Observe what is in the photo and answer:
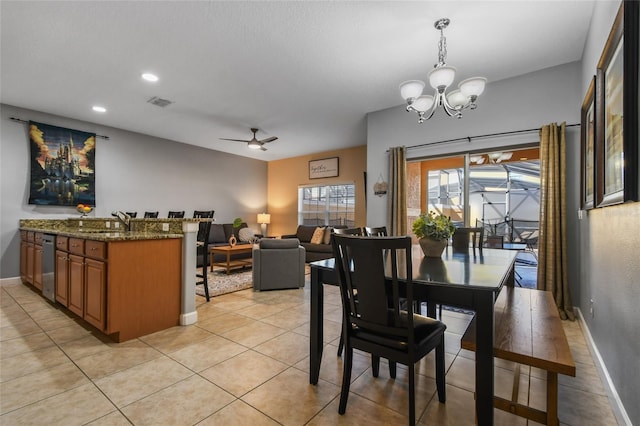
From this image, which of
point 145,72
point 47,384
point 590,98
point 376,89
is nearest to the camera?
point 47,384

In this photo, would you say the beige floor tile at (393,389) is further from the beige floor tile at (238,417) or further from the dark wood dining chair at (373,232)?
the dark wood dining chair at (373,232)

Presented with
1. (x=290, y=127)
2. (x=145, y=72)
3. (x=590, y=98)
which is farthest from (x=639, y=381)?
(x=290, y=127)

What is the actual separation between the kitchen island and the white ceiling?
1.85 meters

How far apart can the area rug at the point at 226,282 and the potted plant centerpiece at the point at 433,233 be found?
2943 millimetres

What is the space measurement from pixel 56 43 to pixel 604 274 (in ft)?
16.9

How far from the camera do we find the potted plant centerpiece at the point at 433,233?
2.22 m

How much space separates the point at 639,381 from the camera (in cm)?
127

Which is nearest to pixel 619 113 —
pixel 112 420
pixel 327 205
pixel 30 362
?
pixel 112 420

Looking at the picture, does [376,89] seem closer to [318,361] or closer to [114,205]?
[318,361]

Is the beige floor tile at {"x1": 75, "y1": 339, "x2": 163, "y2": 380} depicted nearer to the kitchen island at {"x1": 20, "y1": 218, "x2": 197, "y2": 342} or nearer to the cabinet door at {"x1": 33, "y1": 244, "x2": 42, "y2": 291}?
the kitchen island at {"x1": 20, "y1": 218, "x2": 197, "y2": 342}

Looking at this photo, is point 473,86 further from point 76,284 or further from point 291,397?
point 76,284

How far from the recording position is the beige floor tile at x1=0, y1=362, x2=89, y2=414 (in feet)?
5.70

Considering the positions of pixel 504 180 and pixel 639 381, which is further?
pixel 504 180

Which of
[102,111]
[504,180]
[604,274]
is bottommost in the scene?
[604,274]
